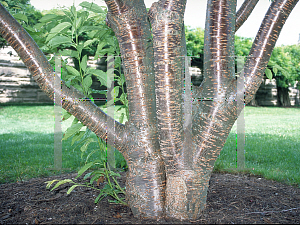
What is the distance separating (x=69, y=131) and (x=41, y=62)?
0.56m

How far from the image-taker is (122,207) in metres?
2.09

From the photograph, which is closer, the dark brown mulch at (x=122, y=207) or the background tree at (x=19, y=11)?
the dark brown mulch at (x=122, y=207)

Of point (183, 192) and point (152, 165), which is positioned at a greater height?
point (152, 165)

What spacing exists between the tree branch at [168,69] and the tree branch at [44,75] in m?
0.38

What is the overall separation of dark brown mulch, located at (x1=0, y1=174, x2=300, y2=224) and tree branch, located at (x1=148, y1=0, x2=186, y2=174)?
1.97 ft

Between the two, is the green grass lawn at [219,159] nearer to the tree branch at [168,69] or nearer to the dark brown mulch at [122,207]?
the dark brown mulch at [122,207]

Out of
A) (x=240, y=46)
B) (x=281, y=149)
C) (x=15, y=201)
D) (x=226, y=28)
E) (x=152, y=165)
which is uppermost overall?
(x=240, y=46)

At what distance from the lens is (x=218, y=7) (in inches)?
71.8

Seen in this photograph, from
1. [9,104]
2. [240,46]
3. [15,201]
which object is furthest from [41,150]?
[240,46]

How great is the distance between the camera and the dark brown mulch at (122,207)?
5.91 ft

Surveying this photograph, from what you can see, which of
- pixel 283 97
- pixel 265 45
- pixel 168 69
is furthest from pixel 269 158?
pixel 283 97

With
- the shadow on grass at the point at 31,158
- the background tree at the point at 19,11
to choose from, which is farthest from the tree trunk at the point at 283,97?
the shadow on grass at the point at 31,158

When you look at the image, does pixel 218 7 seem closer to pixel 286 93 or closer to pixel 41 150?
pixel 41 150

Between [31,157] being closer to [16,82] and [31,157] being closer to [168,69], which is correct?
[168,69]
